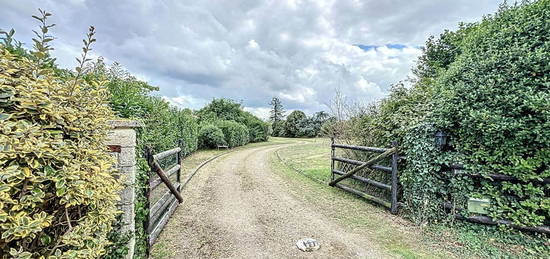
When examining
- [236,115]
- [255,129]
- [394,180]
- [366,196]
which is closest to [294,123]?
[255,129]

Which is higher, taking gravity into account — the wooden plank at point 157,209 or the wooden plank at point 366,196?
the wooden plank at point 157,209

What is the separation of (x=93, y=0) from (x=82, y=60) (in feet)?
11.2

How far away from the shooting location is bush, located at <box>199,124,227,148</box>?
15984 millimetres

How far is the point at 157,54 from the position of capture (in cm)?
797

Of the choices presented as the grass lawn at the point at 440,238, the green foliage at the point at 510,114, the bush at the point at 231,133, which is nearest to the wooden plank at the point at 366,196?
the grass lawn at the point at 440,238

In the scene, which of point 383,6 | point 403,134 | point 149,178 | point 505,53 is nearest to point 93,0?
point 149,178

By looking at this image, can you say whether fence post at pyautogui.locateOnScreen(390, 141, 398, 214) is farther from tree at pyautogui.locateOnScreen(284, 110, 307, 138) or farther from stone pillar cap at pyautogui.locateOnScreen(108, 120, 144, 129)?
tree at pyautogui.locateOnScreen(284, 110, 307, 138)

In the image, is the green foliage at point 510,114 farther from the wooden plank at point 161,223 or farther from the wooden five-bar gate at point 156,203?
the wooden plank at point 161,223

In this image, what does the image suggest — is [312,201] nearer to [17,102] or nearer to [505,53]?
[505,53]

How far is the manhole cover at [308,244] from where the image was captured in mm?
3342

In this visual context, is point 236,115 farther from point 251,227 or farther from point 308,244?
point 308,244

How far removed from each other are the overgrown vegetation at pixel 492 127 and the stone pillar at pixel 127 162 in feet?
15.3

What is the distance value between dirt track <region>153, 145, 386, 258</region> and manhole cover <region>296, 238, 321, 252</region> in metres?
0.08

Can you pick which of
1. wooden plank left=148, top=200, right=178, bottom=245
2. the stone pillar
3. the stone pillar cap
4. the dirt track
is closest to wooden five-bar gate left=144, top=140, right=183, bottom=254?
wooden plank left=148, top=200, right=178, bottom=245
